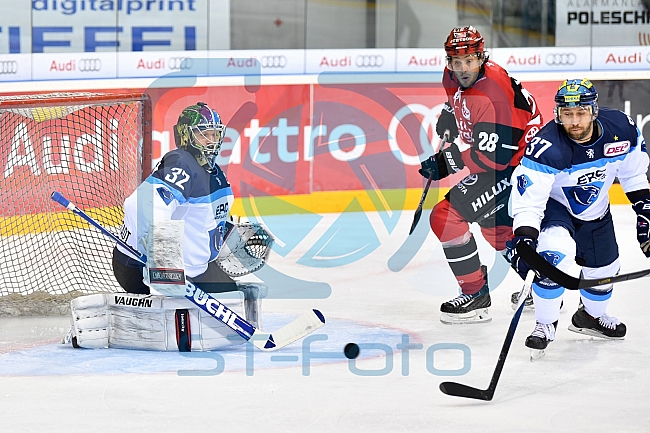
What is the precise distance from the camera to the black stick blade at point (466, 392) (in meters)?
2.86

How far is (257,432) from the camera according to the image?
257 centimetres

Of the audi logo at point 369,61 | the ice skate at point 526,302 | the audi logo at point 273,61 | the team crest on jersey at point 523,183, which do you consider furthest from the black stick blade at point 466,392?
the audi logo at point 369,61

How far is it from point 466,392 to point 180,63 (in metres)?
4.23

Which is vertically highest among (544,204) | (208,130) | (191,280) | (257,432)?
(208,130)

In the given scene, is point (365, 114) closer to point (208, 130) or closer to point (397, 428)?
point (208, 130)

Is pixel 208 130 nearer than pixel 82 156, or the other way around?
pixel 208 130

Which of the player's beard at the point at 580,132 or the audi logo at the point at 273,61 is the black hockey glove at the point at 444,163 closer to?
the player's beard at the point at 580,132

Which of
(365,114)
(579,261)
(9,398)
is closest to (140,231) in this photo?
(9,398)

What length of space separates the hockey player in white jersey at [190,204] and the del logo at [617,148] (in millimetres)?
1236

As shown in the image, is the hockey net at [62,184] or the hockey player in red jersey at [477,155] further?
the hockey net at [62,184]

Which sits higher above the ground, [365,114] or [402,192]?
[365,114]

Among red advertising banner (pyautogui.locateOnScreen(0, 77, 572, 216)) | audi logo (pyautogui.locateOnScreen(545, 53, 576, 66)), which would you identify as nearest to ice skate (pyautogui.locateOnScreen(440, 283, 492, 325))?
red advertising banner (pyautogui.locateOnScreen(0, 77, 572, 216))

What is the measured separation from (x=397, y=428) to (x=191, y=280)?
121 cm

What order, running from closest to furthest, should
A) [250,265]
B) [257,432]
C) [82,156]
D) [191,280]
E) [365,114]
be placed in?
[257,432]
[191,280]
[250,265]
[82,156]
[365,114]
